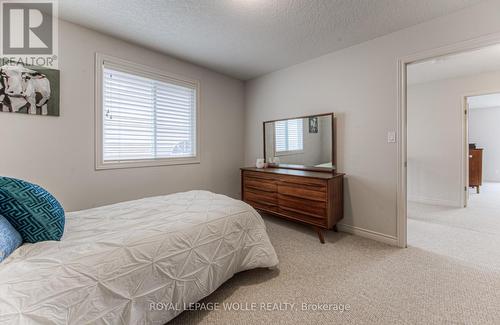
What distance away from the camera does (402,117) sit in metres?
2.40

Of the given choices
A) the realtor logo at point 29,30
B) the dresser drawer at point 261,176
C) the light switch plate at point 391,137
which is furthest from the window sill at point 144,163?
the light switch plate at point 391,137

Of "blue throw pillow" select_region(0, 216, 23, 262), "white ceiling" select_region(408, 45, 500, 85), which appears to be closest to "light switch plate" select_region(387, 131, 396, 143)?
"white ceiling" select_region(408, 45, 500, 85)

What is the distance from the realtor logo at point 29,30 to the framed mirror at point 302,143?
9.31 ft

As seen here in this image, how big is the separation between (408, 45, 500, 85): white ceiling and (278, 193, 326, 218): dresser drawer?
7.41ft

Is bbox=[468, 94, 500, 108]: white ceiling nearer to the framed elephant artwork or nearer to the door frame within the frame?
the door frame

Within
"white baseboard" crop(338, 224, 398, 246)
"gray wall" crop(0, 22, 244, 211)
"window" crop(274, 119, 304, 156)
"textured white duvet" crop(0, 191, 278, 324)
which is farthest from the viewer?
"window" crop(274, 119, 304, 156)

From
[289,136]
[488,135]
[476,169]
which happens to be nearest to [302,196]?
[289,136]

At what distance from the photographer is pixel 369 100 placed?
2.64 meters

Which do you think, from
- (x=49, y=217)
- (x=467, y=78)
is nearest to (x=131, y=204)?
(x=49, y=217)

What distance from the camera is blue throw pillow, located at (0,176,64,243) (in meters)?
1.13

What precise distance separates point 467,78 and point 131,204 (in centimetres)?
559

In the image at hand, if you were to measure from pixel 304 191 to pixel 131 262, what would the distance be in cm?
201

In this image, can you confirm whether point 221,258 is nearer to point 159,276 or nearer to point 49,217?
point 159,276

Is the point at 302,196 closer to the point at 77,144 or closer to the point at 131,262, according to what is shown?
the point at 131,262
